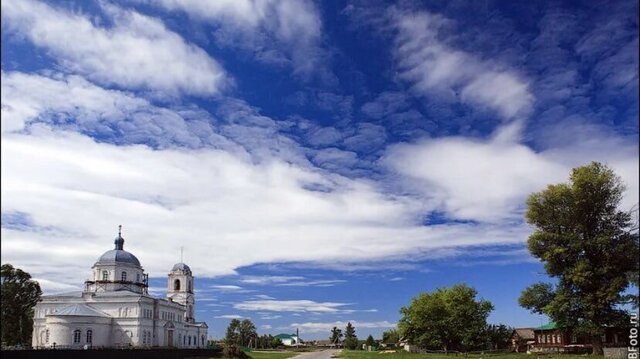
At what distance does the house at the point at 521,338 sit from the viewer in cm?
8494

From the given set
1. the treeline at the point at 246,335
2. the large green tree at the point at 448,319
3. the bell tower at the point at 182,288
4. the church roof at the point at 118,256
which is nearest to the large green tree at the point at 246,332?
the treeline at the point at 246,335

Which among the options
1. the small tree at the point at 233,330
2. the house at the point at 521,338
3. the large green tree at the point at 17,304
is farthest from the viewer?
the small tree at the point at 233,330

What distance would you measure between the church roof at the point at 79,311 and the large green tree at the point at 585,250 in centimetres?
6113

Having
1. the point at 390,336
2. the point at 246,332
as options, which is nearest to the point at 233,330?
the point at 246,332

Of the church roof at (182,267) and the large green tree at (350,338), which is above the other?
the church roof at (182,267)

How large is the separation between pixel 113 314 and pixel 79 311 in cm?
768

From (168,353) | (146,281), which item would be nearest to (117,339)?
(146,281)

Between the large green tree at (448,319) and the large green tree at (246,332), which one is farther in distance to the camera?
the large green tree at (246,332)

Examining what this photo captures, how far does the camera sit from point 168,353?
57.6m

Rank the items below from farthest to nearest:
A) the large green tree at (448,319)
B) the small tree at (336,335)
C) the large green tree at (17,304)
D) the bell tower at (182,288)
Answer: the small tree at (336,335), the bell tower at (182,288), the large green tree at (17,304), the large green tree at (448,319)

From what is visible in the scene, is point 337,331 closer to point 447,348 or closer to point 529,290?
point 447,348

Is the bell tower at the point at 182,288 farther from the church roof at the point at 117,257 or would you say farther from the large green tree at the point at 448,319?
the large green tree at the point at 448,319

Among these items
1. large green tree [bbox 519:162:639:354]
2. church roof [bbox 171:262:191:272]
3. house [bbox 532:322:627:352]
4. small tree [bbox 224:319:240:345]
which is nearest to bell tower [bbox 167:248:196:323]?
church roof [bbox 171:262:191:272]

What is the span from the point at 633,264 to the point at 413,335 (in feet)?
153
